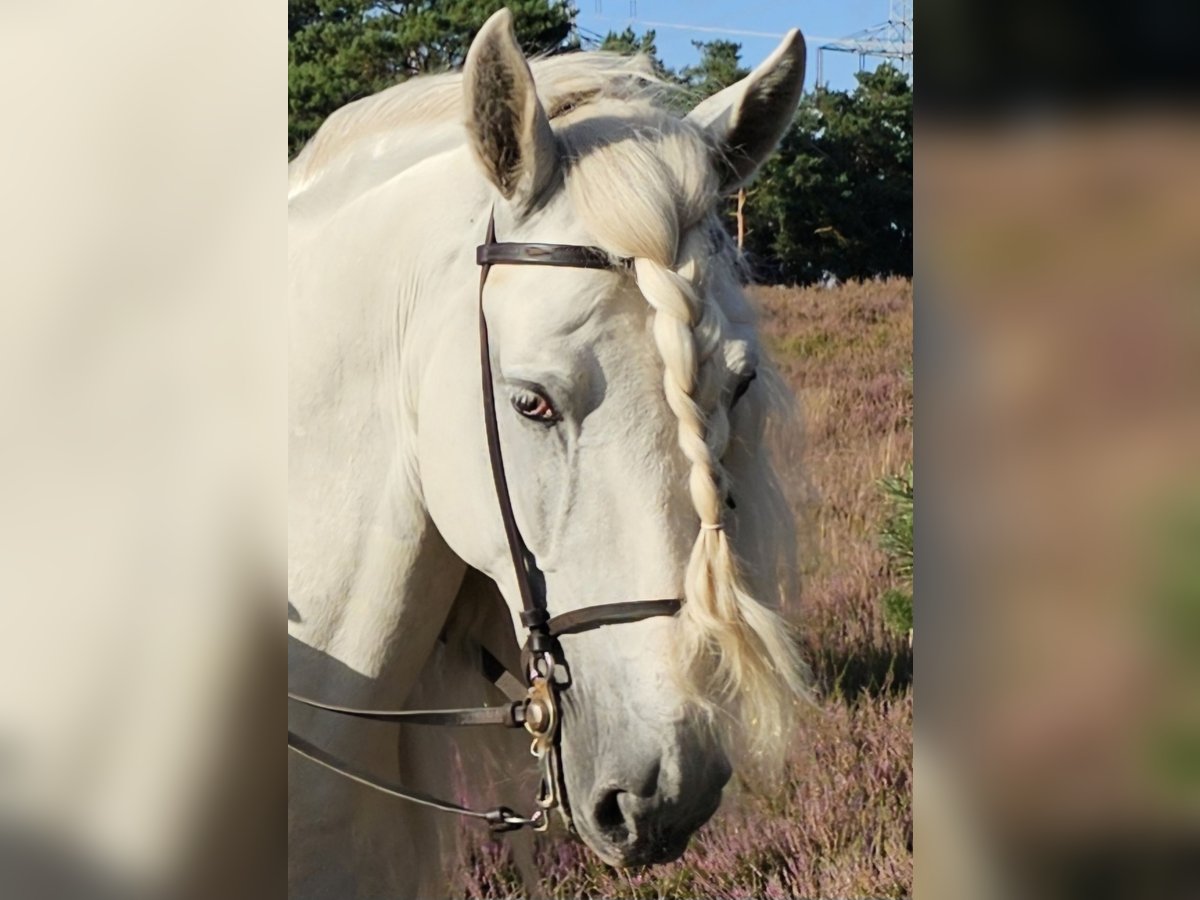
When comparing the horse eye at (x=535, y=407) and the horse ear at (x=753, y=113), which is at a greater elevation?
the horse ear at (x=753, y=113)

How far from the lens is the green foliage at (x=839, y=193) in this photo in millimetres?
1885

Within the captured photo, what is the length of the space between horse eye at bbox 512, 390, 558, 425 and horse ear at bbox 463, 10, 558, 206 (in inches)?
9.7

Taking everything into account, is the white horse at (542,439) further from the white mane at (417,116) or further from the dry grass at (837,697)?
the dry grass at (837,697)

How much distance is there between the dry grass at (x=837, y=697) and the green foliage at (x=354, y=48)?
2.37ft

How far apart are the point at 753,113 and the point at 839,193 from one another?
1.92 ft

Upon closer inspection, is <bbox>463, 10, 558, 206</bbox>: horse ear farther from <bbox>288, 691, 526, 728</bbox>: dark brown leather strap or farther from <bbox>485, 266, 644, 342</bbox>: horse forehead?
<bbox>288, 691, 526, 728</bbox>: dark brown leather strap

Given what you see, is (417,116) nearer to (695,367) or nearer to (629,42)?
(629,42)

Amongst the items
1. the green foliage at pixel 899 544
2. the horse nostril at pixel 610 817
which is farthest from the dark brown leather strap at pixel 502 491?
the green foliage at pixel 899 544

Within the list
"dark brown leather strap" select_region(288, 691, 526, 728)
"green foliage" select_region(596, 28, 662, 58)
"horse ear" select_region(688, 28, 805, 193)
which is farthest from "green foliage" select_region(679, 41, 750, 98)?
"dark brown leather strap" select_region(288, 691, 526, 728)

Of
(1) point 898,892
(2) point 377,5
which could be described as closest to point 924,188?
(2) point 377,5

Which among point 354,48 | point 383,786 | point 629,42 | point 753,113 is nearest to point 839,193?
point 629,42

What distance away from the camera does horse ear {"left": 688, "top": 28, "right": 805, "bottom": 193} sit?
138cm

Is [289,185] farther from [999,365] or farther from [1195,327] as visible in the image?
[1195,327]

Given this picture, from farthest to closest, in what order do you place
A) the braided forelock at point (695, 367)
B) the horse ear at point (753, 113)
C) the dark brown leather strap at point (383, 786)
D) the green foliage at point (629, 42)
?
the green foliage at point (629, 42), the dark brown leather strap at point (383, 786), the horse ear at point (753, 113), the braided forelock at point (695, 367)
